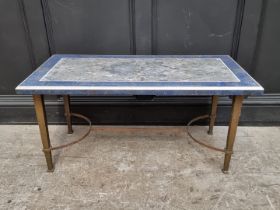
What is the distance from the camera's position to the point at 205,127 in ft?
8.68

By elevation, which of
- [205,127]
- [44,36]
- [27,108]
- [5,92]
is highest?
[44,36]

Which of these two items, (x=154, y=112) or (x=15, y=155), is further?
(x=154, y=112)

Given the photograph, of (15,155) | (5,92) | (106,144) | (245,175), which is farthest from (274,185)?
(5,92)

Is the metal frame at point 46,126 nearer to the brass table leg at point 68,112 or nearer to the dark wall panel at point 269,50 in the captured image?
the brass table leg at point 68,112

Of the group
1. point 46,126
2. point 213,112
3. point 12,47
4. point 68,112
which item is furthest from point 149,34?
point 12,47

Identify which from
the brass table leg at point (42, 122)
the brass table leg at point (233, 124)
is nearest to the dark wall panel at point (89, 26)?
the brass table leg at point (42, 122)

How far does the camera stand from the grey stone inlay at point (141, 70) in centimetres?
180

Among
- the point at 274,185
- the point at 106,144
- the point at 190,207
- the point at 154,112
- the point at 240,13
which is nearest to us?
the point at 190,207

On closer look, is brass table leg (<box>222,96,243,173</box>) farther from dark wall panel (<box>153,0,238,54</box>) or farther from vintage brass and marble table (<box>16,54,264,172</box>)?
dark wall panel (<box>153,0,238,54</box>)

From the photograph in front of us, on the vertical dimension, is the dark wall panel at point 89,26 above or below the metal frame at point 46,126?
above

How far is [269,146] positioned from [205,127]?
23.5 inches

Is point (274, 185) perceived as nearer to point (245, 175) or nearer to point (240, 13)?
point (245, 175)

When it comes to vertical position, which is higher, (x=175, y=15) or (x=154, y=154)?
(x=175, y=15)

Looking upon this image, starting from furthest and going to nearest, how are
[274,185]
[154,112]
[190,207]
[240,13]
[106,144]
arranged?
[154,112] < [106,144] < [240,13] < [274,185] < [190,207]
